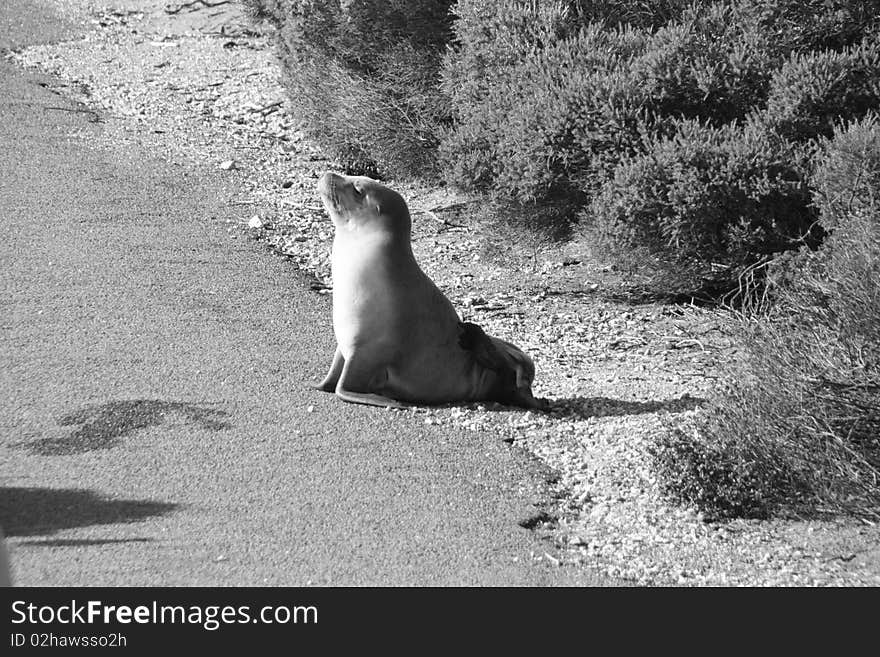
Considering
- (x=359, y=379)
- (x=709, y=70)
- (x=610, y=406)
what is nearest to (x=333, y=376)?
(x=359, y=379)

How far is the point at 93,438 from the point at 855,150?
252 inches

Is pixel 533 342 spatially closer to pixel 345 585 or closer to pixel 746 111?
pixel 746 111

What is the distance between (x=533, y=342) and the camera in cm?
1058

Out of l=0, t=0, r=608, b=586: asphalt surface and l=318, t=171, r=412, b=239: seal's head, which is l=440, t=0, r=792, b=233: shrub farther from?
l=318, t=171, r=412, b=239: seal's head

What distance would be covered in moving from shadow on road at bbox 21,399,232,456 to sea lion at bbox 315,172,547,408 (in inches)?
38.5

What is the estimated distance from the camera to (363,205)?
8.50 meters

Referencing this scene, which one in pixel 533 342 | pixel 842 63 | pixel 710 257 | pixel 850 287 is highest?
pixel 842 63

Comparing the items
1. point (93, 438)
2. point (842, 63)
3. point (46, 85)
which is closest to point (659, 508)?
point (93, 438)

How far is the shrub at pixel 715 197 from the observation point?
10414 millimetres

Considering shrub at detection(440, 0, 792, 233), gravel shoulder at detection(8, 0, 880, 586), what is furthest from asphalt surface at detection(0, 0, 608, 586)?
shrub at detection(440, 0, 792, 233)

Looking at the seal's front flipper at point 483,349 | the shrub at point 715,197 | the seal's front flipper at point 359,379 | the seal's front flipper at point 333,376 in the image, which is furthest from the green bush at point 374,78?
the seal's front flipper at point 359,379

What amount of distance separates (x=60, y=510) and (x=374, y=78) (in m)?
10.5

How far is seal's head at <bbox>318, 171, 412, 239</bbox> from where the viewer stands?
844 centimetres

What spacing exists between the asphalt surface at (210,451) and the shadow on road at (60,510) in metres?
0.02
